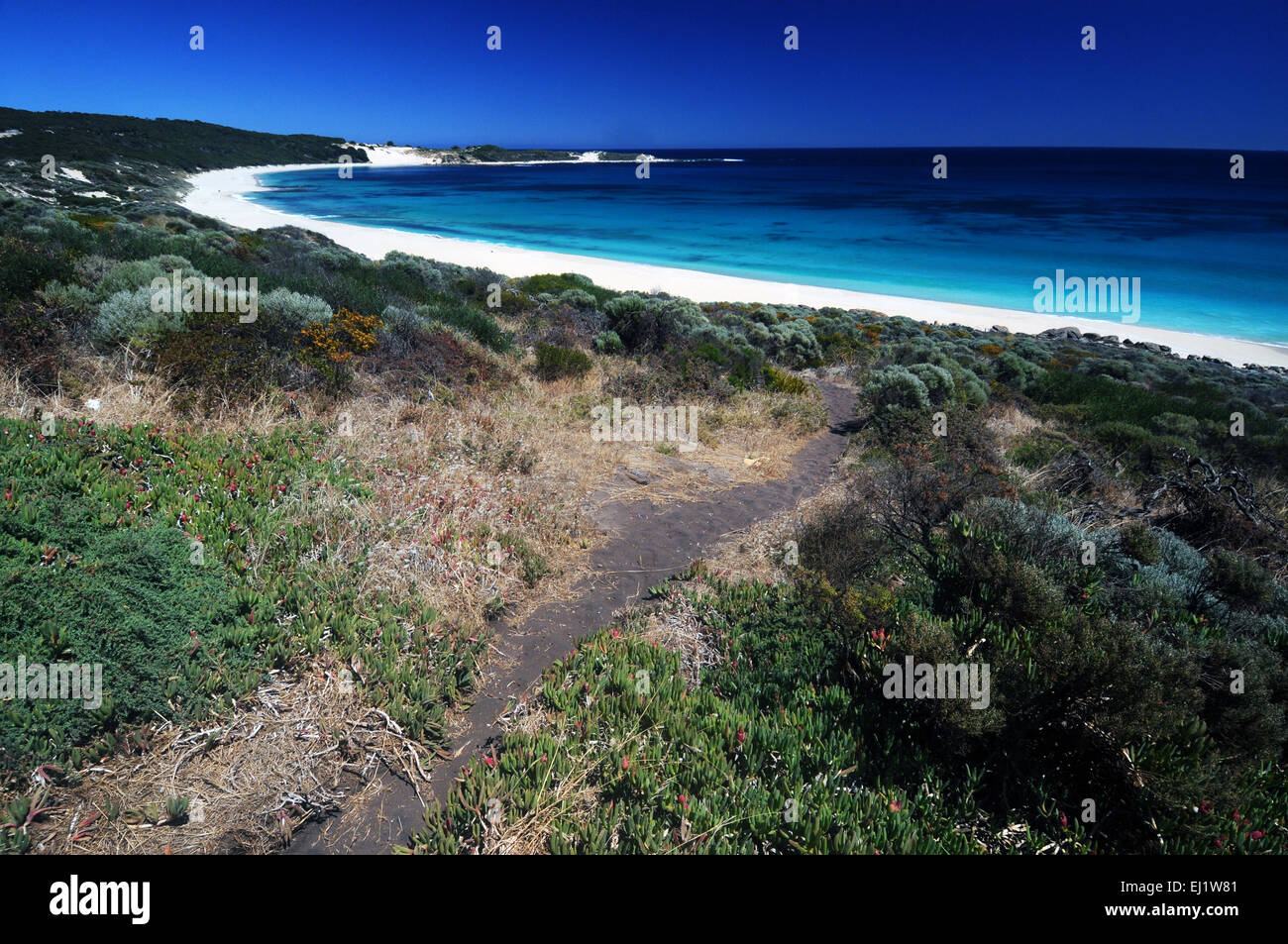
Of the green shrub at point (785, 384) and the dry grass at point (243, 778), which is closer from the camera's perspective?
the dry grass at point (243, 778)

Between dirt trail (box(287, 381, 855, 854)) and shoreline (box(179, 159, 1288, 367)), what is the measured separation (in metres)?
18.9

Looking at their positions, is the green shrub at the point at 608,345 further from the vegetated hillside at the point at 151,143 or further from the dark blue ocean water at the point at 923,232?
the vegetated hillside at the point at 151,143

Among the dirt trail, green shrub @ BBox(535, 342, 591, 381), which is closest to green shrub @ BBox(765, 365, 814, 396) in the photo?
the dirt trail

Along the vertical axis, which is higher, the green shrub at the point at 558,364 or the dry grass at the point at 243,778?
the green shrub at the point at 558,364

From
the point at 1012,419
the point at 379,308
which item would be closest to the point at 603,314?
the point at 379,308

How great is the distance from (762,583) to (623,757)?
2.47 metres

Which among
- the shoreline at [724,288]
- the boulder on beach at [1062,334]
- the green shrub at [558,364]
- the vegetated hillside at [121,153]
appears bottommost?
the green shrub at [558,364]

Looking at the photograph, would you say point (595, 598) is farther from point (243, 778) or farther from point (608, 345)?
point (608, 345)

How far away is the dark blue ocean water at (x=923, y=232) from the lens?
31.2 metres

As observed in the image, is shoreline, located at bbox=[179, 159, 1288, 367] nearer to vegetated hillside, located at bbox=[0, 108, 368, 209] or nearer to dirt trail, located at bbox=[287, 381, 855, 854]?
vegetated hillside, located at bbox=[0, 108, 368, 209]

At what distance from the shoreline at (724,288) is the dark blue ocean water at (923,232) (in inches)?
75.8

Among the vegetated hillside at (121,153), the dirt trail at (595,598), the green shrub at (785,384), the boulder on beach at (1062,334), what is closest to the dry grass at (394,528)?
the dirt trail at (595,598)

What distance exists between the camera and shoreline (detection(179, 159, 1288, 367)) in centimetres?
2389

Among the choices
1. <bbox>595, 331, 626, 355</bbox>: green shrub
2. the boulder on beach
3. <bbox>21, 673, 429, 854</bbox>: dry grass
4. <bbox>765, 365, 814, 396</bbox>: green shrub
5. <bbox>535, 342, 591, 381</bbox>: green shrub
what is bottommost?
<bbox>21, 673, 429, 854</bbox>: dry grass
